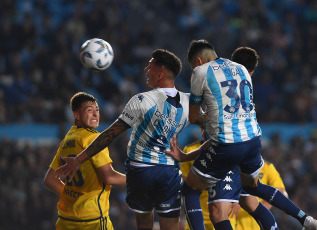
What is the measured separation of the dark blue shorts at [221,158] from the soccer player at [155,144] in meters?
0.30

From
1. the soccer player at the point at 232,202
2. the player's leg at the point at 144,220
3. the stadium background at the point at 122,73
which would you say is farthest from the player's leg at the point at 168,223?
the stadium background at the point at 122,73

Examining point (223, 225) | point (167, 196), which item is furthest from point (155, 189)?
point (223, 225)

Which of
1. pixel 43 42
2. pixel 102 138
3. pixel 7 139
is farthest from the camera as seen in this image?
pixel 43 42

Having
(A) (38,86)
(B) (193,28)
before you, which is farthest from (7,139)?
(B) (193,28)

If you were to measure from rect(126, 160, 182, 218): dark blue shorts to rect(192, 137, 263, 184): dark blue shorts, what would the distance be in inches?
10.3

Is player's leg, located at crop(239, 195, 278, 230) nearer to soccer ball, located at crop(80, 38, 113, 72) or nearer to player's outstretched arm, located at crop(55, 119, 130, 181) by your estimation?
player's outstretched arm, located at crop(55, 119, 130, 181)

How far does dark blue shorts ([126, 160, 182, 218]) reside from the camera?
6082 millimetres

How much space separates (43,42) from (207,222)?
11.4m

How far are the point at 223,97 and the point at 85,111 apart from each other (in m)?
1.58

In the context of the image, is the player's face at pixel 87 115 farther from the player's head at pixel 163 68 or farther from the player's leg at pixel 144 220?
the player's leg at pixel 144 220

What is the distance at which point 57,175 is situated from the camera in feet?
19.5

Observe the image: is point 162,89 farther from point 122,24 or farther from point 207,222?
point 122,24

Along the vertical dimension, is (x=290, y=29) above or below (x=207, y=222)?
above

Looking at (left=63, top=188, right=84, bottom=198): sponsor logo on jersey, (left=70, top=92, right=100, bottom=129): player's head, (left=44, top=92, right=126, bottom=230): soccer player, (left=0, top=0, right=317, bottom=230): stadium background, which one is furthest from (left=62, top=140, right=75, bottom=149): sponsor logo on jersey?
(left=0, top=0, right=317, bottom=230): stadium background
